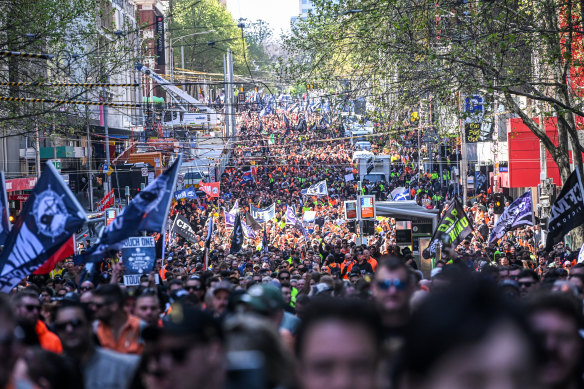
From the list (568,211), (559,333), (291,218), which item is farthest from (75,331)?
(291,218)

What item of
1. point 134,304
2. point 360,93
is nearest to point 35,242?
point 134,304

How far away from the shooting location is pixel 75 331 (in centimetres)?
567

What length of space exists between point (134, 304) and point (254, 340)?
4.37 m

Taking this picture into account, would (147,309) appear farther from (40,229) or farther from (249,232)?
(249,232)

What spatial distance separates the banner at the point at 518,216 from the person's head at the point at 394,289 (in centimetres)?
1488

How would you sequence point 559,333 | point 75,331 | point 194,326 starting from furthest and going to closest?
1. point 75,331
2. point 559,333
3. point 194,326

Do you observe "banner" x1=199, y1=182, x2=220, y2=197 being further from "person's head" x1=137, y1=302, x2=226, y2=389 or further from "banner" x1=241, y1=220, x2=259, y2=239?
"person's head" x1=137, y1=302, x2=226, y2=389

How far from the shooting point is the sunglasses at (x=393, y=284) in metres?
5.44

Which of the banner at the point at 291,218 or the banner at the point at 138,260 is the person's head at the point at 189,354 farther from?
the banner at the point at 291,218

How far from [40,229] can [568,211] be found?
8364mm

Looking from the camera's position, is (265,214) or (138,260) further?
(265,214)

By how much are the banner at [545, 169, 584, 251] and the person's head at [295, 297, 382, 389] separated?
1190cm

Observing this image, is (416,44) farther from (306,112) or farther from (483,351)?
(306,112)

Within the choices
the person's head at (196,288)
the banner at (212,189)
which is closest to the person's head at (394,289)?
the person's head at (196,288)
